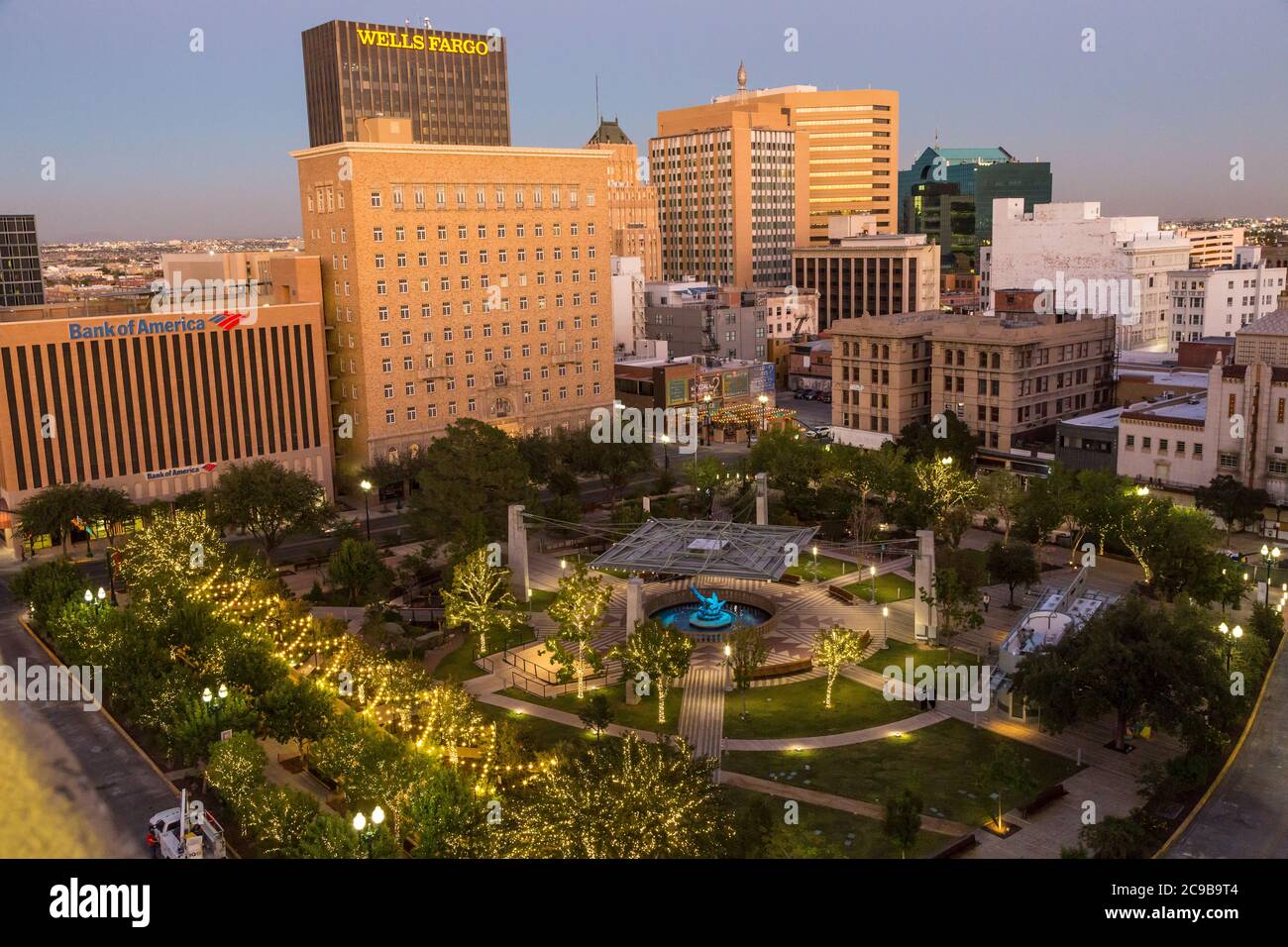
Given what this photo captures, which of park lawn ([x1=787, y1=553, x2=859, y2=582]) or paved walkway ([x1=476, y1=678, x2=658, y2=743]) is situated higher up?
park lawn ([x1=787, y1=553, x2=859, y2=582])

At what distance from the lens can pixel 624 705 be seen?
142 ft

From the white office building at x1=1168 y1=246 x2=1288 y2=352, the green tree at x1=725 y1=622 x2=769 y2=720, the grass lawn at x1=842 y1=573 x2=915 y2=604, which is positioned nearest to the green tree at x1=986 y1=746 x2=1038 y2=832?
the green tree at x1=725 y1=622 x2=769 y2=720

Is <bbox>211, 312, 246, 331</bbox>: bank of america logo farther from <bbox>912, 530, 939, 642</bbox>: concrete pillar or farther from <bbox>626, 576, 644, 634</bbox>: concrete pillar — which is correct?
<bbox>912, 530, 939, 642</bbox>: concrete pillar

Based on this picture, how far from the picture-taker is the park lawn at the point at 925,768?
34.0 m

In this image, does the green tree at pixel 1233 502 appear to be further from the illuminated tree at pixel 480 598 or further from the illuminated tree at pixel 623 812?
the illuminated tree at pixel 623 812

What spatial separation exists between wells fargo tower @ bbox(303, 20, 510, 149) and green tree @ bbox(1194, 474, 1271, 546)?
121m

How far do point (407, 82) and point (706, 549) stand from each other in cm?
14269

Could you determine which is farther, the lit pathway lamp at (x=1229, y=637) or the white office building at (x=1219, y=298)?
the white office building at (x=1219, y=298)

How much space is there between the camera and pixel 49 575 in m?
50.2

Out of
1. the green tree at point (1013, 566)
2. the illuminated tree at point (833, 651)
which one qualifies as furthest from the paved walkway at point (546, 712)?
the green tree at point (1013, 566)

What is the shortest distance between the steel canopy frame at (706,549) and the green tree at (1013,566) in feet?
29.9

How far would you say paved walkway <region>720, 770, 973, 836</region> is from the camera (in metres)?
32.5

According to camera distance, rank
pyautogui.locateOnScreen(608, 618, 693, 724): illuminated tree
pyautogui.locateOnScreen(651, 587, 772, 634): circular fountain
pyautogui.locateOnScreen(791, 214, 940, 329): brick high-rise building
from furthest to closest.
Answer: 1. pyautogui.locateOnScreen(791, 214, 940, 329): brick high-rise building
2. pyautogui.locateOnScreen(651, 587, 772, 634): circular fountain
3. pyautogui.locateOnScreen(608, 618, 693, 724): illuminated tree
